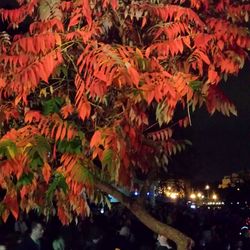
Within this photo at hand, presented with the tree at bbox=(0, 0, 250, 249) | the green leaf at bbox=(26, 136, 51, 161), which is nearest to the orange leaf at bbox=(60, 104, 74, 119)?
the tree at bbox=(0, 0, 250, 249)

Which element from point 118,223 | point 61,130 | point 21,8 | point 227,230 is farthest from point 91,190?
point 227,230

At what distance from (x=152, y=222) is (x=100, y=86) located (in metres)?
1.75

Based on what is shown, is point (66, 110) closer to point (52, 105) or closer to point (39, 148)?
point (52, 105)

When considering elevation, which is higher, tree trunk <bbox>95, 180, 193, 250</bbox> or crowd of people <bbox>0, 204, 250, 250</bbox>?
tree trunk <bbox>95, 180, 193, 250</bbox>

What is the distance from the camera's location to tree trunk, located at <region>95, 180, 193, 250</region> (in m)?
5.59

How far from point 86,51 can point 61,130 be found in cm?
71

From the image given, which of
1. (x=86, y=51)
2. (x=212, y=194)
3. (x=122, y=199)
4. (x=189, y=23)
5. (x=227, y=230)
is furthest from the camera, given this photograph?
(x=212, y=194)

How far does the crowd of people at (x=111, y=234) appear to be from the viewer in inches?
427

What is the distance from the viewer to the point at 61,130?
16.0 ft

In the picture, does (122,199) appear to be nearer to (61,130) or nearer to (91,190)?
(91,190)

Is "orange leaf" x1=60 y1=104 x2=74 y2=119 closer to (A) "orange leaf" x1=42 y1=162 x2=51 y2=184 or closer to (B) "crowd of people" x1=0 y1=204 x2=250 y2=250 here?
(A) "orange leaf" x1=42 y1=162 x2=51 y2=184

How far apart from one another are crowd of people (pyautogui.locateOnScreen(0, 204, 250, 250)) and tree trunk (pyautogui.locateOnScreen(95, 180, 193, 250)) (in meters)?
3.45

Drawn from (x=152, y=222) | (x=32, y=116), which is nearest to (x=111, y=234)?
(x=152, y=222)

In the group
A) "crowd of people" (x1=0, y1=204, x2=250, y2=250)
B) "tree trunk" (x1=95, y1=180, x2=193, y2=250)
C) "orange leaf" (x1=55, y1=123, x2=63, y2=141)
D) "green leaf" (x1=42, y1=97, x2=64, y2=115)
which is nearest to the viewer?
"orange leaf" (x1=55, y1=123, x2=63, y2=141)
